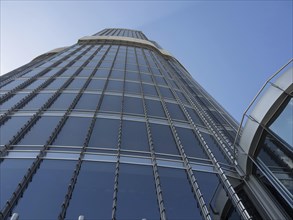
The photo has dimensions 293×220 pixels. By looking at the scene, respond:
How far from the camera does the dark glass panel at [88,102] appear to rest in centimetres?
1750

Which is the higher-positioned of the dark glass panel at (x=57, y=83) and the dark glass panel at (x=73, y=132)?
the dark glass panel at (x=57, y=83)

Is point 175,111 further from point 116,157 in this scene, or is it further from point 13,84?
point 13,84

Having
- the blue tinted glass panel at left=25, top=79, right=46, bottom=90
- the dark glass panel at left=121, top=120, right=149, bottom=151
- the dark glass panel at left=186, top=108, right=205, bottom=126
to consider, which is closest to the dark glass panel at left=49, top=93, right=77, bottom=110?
the blue tinted glass panel at left=25, top=79, right=46, bottom=90

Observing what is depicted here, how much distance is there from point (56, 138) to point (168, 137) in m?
4.79

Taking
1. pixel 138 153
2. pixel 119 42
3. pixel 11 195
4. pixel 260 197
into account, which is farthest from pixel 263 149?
pixel 119 42

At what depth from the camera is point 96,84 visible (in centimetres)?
2144

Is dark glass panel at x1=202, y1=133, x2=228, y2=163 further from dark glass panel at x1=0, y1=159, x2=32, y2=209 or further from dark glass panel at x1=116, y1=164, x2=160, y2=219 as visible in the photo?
dark glass panel at x1=0, y1=159, x2=32, y2=209

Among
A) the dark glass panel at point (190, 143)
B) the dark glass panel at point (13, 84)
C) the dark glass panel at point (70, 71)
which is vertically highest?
the dark glass panel at point (70, 71)

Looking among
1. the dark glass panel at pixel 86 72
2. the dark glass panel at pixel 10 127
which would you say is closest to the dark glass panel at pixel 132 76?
the dark glass panel at pixel 86 72

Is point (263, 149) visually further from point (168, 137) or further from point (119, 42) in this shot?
point (119, 42)

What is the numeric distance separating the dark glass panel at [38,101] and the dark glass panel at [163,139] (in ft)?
19.7

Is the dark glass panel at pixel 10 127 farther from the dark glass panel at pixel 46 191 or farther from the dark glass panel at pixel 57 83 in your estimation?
the dark glass panel at pixel 57 83

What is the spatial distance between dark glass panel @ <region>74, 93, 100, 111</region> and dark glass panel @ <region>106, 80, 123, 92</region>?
1556 millimetres

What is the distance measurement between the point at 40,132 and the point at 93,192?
17.0 feet
